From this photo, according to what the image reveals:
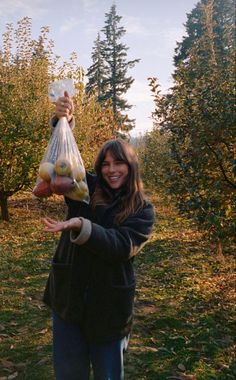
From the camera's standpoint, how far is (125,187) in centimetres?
226

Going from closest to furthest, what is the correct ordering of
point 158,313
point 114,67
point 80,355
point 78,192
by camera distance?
point 78,192
point 80,355
point 158,313
point 114,67

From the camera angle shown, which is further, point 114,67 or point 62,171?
point 114,67

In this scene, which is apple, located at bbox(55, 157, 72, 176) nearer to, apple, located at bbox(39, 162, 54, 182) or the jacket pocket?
apple, located at bbox(39, 162, 54, 182)

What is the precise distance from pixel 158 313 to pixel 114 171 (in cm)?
353

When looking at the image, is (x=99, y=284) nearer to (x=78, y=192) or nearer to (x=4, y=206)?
(x=78, y=192)

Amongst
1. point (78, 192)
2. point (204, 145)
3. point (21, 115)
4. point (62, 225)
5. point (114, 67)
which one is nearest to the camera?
point (62, 225)

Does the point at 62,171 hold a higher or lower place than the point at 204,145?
lower

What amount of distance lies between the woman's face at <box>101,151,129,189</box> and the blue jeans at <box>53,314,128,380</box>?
84 cm

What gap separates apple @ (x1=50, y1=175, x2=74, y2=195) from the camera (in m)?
2.02

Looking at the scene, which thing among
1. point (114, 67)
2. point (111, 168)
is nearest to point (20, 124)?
point (111, 168)

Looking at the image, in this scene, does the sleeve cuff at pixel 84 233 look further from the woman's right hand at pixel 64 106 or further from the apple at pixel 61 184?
the woman's right hand at pixel 64 106

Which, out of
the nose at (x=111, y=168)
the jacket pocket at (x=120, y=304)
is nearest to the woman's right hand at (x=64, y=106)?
the nose at (x=111, y=168)

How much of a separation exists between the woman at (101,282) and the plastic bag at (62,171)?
154 millimetres

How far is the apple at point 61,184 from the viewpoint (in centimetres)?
202
